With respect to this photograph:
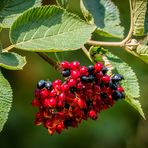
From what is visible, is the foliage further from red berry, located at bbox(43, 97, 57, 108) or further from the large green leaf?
red berry, located at bbox(43, 97, 57, 108)

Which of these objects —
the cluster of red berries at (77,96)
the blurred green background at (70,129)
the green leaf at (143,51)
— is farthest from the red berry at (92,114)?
the blurred green background at (70,129)

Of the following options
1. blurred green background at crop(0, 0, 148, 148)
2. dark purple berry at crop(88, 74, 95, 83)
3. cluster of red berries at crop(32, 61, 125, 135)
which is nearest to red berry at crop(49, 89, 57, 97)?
cluster of red berries at crop(32, 61, 125, 135)

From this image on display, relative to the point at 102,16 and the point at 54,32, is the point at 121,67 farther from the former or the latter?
the point at 54,32

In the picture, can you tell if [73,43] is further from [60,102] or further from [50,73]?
[50,73]

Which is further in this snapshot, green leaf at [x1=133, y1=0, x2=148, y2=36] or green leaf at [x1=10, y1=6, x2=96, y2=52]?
green leaf at [x1=133, y1=0, x2=148, y2=36]

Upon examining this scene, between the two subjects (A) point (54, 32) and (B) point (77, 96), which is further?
(B) point (77, 96)

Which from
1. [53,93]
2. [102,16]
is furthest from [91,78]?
[102,16]
